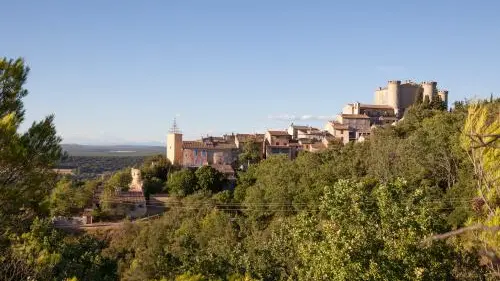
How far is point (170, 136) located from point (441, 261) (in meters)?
41.5

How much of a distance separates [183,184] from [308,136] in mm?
20635

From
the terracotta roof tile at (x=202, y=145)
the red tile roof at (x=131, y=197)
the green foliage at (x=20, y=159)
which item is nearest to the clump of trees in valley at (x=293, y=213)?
the green foliage at (x=20, y=159)

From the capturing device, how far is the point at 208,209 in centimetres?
3425

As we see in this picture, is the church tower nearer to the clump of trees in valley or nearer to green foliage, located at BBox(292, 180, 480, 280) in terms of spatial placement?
the clump of trees in valley

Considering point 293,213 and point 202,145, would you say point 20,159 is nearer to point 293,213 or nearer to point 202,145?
point 293,213

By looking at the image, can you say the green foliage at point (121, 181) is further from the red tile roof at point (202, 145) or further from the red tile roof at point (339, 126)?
the red tile roof at point (339, 126)

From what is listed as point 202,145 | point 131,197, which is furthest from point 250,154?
point 131,197

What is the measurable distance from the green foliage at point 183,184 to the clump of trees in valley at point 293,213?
0.28 feet

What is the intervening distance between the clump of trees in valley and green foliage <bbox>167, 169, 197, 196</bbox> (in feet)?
0.28

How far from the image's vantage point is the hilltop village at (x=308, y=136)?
49156 millimetres

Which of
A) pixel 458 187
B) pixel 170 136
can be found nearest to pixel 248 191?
pixel 458 187

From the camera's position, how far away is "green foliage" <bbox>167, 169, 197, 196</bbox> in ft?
129

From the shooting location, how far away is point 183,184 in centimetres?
3941

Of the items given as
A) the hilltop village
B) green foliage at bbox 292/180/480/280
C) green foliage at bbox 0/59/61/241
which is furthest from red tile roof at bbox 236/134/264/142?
green foliage at bbox 0/59/61/241
